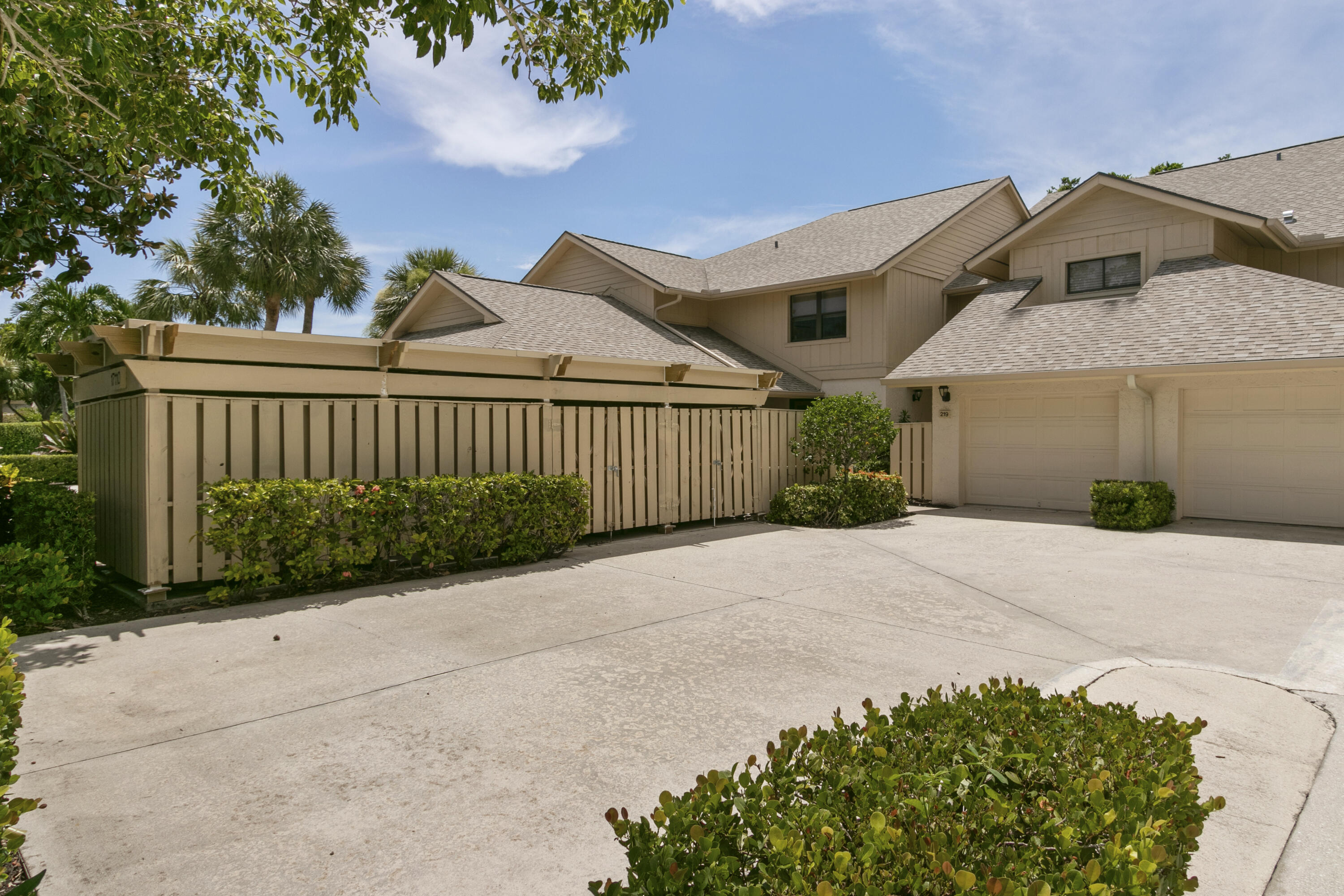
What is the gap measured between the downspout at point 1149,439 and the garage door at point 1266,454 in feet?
1.60

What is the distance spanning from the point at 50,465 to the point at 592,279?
13.8m

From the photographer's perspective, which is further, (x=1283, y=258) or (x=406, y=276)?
(x=406, y=276)

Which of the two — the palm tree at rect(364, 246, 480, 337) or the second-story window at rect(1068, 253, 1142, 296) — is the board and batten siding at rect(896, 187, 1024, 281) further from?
the palm tree at rect(364, 246, 480, 337)

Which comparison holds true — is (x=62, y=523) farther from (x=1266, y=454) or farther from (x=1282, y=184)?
(x=1282, y=184)

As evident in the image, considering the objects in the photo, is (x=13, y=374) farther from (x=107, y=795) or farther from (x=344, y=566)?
(x=107, y=795)

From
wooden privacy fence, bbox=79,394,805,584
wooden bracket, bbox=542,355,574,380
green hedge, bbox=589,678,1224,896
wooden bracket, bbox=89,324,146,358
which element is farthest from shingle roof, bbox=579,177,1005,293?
green hedge, bbox=589,678,1224,896

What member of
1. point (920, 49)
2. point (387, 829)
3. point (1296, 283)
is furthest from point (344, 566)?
point (1296, 283)

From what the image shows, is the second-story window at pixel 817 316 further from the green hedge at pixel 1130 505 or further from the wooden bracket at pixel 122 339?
the wooden bracket at pixel 122 339

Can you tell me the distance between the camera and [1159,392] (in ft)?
42.3

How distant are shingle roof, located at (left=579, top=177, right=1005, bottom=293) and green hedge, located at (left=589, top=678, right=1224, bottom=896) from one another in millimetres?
15024

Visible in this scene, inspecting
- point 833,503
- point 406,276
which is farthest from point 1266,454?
point 406,276

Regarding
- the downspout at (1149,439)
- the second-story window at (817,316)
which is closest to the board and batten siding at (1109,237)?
the downspout at (1149,439)

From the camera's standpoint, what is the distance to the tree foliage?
6070mm

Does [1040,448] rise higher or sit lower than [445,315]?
lower
